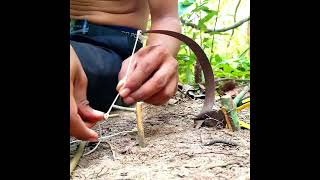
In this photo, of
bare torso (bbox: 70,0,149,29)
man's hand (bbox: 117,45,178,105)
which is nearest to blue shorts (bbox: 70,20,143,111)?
bare torso (bbox: 70,0,149,29)

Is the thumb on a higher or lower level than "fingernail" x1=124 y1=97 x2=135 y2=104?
lower

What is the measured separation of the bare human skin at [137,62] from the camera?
77cm

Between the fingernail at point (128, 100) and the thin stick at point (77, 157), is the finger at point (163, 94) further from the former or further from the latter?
the thin stick at point (77, 157)

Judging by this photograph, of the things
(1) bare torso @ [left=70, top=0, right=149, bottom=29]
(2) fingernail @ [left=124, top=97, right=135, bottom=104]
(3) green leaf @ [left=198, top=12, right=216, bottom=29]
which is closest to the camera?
(2) fingernail @ [left=124, top=97, right=135, bottom=104]

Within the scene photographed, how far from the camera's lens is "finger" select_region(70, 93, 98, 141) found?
2.35 ft

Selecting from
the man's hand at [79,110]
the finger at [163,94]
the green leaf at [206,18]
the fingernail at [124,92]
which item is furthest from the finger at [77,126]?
the green leaf at [206,18]

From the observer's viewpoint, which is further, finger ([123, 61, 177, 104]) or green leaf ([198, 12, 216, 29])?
green leaf ([198, 12, 216, 29])

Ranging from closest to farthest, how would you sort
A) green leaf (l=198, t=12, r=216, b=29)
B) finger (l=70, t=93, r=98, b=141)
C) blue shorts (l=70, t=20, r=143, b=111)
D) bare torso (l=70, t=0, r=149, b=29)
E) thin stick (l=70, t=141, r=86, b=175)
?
finger (l=70, t=93, r=98, b=141), thin stick (l=70, t=141, r=86, b=175), blue shorts (l=70, t=20, r=143, b=111), bare torso (l=70, t=0, r=149, b=29), green leaf (l=198, t=12, r=216, b=29)

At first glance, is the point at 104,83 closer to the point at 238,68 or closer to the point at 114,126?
the point at 114,126

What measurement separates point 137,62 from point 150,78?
5 centimetres

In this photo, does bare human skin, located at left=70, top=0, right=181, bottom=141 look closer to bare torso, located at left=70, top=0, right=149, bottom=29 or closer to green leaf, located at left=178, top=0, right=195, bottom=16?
bare torso, located at left=70, top=0, right=149, bottom=29

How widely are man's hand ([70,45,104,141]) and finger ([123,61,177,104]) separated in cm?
16

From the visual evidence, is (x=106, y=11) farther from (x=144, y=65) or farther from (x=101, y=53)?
(x=144, y=65)
